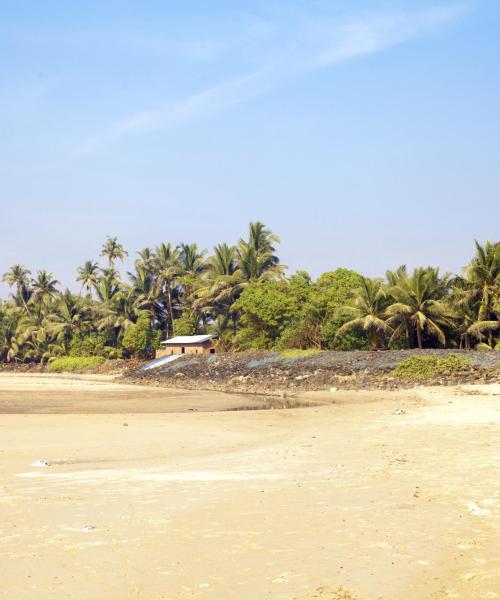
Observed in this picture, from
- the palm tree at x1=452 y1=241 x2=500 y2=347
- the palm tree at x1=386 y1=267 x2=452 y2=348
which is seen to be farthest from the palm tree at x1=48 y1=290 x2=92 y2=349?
the palm tree at x1=452 y1=241 x2=500 y2=347

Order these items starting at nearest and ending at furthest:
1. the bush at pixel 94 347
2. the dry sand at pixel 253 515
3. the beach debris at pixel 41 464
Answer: the dry sand at pixel 253 515 < the beach debris at pixel 41 464 < the bush at pixel 94 347

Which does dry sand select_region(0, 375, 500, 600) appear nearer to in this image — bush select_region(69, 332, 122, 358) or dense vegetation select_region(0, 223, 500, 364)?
A: dense vegetation select_region(0, 223, 500, 364)

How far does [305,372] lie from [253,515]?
3646 cm

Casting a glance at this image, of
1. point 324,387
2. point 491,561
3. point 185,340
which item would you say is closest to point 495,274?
point 324,387

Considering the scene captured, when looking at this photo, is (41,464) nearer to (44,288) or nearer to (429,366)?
(429,366)

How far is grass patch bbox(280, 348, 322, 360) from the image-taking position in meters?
49.6

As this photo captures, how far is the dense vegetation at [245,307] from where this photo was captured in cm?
4612

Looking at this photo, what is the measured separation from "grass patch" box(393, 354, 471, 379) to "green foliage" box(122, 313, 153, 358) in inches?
1401

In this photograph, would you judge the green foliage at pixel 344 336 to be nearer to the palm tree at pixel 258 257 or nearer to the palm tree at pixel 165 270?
the palm tree at pixel 258 257

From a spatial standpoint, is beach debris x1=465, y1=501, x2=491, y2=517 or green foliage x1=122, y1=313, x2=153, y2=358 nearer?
beach debris x1=465, y1=501, x2=491, y2=517

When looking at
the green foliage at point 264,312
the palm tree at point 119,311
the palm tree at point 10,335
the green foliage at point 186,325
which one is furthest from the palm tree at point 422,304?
the palm tree at point 10,335

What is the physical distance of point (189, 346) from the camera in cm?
6394

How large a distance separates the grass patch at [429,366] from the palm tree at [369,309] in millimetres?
7089

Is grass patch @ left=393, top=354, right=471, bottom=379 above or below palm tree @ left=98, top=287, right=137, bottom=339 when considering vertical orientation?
below
